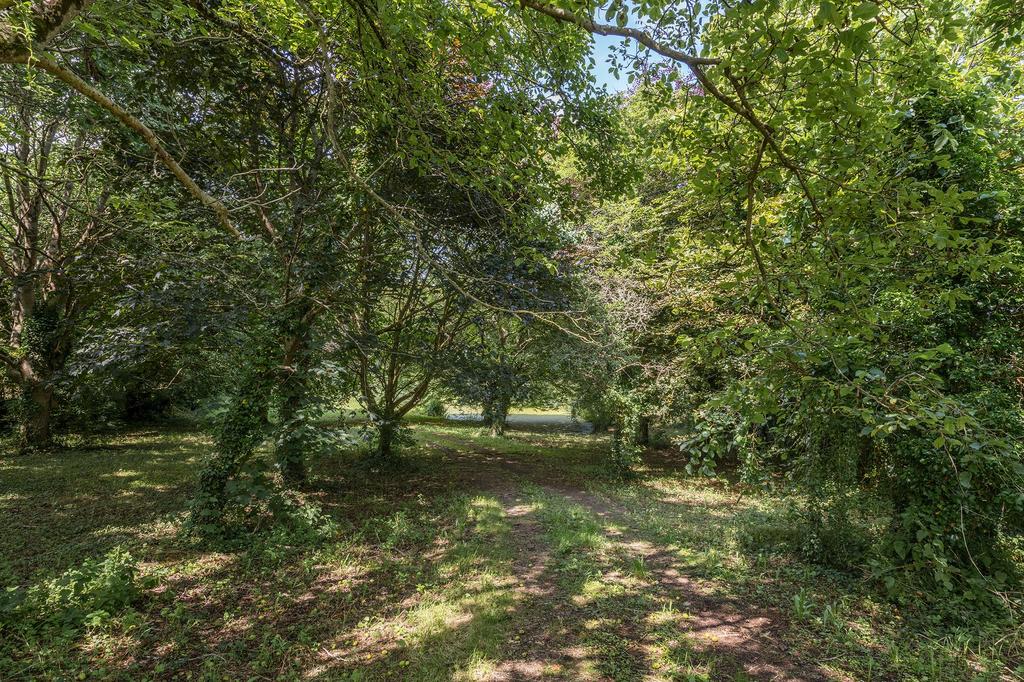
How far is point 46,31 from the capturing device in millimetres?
2654

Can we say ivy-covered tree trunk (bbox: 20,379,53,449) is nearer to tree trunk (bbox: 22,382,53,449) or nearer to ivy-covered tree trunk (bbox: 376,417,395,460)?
tree trunk (bbox: 22,382,53,449)

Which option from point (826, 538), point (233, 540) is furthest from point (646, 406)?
point (233, 540)

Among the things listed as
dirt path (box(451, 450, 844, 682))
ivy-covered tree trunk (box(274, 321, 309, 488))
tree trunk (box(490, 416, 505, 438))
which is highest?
ivy-covered tree trunk (box(274, 321, 309, 488))

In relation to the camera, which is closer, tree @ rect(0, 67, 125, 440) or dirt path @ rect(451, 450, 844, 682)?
dirt path @ rect(451, 450, 844, 682)

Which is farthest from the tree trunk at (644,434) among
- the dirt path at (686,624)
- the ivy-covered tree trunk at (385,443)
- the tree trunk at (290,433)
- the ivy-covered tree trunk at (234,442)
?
the ivy-covered tree trunk at (234,442)

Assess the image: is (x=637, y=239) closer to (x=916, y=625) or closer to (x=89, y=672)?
(x=916, y=625)

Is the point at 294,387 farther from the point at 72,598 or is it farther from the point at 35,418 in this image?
the point at 35,418

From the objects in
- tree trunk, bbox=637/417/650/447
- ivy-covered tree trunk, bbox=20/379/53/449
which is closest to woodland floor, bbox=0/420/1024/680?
ivy-covered tree trunk, bbox=20/379/53/449

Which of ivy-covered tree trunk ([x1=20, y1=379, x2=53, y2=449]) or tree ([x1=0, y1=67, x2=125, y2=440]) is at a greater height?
tree ([x1=0, y1=67, x2=125, y2=440])

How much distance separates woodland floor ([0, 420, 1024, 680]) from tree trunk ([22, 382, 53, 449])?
8.35ft

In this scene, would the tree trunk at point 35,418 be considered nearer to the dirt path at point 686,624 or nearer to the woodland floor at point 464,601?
the woodland floor at point 464,601

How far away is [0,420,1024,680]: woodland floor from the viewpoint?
11.4 ft

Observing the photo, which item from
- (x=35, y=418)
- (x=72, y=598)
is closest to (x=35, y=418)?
(x=35, y=418)

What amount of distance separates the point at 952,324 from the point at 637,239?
6169 mm
